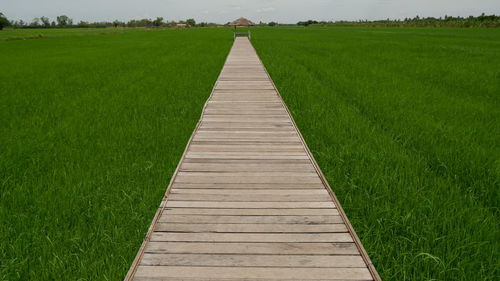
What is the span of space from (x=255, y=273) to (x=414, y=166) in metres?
2.90

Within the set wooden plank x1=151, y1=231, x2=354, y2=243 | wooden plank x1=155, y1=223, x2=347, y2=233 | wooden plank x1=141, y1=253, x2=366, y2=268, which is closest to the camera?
wooden plank x1=141, y1=253, x2=366, y2=268

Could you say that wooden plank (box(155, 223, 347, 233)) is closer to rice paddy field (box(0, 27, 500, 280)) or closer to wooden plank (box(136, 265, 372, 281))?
rice paddy field (box(0, 27, 500, 280))

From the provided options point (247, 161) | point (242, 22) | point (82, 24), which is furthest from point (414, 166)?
point (82, 24)

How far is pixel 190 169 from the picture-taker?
4.03m

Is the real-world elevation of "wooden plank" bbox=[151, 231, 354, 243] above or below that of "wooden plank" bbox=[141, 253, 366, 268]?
above

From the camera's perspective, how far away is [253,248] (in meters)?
2.55

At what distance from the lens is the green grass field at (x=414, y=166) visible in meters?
2.72

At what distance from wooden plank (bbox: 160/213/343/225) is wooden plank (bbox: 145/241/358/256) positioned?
0.31 metres

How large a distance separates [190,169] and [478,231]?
2.92 metres

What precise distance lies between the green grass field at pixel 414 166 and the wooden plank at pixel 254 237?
12.7 inches

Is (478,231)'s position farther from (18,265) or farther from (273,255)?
(18,265)

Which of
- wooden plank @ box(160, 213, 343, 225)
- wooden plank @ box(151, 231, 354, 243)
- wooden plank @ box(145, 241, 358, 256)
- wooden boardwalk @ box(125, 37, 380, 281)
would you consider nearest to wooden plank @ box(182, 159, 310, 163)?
wooden boardwalk @ box(125, 37, 380, 281)

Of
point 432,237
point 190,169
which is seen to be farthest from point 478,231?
point 190,169

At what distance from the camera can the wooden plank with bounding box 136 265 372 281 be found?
2279 mm
